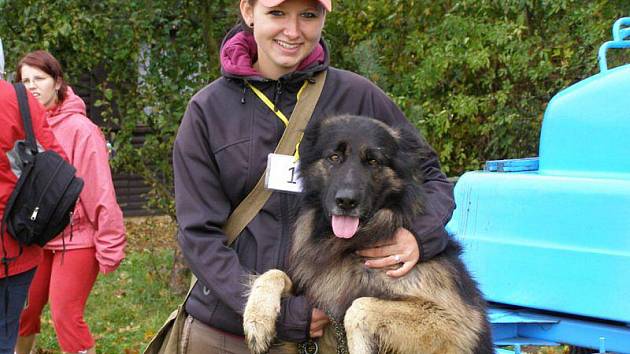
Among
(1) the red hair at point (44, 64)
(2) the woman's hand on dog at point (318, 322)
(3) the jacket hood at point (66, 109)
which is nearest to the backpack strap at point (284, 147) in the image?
(2) the woman's hand on dog at point (318, 322)

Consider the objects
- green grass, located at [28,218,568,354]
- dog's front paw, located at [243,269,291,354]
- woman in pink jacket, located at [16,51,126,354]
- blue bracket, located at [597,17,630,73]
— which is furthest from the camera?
green grass, located at [28,218,568,354]

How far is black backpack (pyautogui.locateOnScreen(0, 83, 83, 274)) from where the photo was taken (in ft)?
14.2

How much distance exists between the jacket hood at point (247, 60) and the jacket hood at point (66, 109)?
3177mm

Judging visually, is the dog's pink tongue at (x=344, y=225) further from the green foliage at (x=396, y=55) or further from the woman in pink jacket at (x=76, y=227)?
the green foliage at (x=396, y=55)

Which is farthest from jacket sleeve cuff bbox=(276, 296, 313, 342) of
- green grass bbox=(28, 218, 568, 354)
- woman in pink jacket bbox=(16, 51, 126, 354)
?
green grass bbox=(28, 218, 568, 354)

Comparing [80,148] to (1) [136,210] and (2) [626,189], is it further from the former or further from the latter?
(1) [136,210]

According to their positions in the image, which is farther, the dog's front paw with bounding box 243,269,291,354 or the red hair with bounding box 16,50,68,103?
the red hair with bounding box 16,50,68,103

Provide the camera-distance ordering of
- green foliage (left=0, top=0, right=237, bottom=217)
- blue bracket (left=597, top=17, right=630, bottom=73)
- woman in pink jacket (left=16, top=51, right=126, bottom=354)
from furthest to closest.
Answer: green foliage (left=0, top=0, right=237, bottom=217) < woman in pink jacket (left=16, top=51, right=126, bottom=354) < blue bracket (left=597, top=17, right=630, bottom=73)

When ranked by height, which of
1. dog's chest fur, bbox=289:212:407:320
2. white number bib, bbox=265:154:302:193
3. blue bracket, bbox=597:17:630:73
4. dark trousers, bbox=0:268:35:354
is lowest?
dark trousers, bbox=0:268:35:354

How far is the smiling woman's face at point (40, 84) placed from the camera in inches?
236

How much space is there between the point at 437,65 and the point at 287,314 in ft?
15.7

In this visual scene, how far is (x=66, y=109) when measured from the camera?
6059 millimetres

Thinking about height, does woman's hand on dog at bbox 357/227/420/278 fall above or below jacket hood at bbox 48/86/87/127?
below

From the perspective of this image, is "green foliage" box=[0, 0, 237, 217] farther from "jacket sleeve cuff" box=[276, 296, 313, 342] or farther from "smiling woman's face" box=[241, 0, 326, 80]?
"jacket sleeve cuff" box=[276, 296, 313, 342]
